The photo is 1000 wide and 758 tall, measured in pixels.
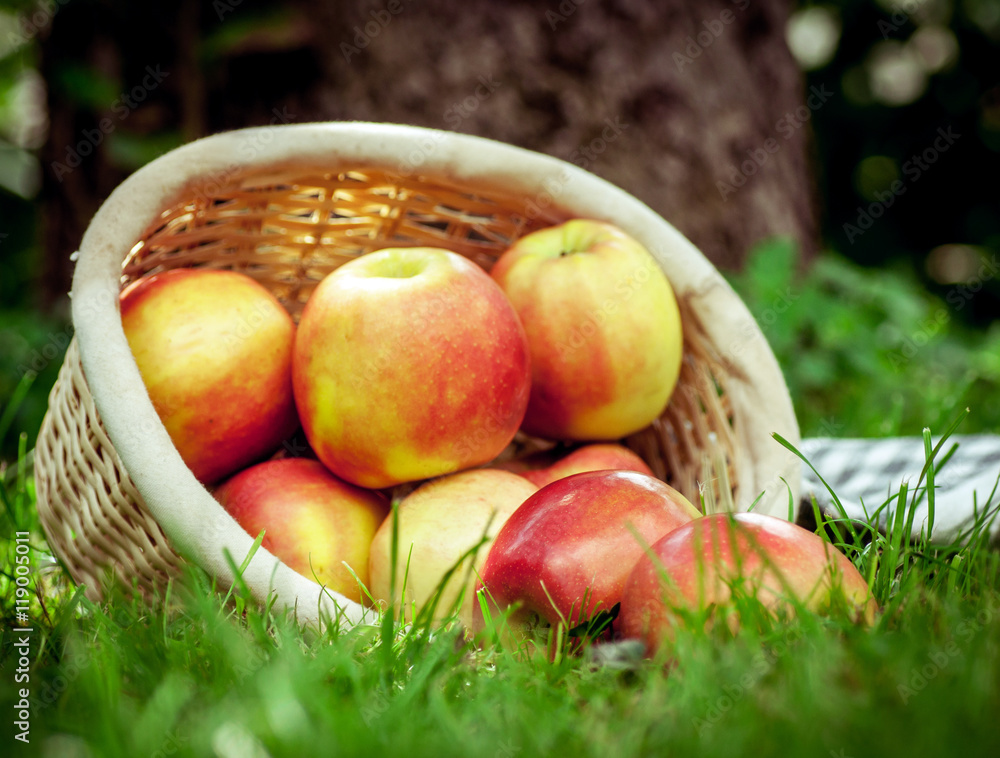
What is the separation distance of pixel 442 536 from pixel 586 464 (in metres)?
0.34

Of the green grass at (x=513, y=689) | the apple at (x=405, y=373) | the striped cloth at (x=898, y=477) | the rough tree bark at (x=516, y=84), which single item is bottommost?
the striped cloth at (x=898, y=477)

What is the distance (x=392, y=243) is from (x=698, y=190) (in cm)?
134

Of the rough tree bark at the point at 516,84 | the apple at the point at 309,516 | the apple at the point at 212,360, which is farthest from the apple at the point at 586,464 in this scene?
the rough tree bark at the point at 516,84

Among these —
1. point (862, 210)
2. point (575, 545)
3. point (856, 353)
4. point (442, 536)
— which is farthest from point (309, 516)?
point (862, 210)

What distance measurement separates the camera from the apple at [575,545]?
926mm

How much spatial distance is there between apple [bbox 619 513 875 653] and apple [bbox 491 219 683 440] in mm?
551

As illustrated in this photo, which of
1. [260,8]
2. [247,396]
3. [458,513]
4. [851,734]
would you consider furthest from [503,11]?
[851,734]

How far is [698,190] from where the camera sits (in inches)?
99.7

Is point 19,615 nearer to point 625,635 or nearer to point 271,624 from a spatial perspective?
point 271,624

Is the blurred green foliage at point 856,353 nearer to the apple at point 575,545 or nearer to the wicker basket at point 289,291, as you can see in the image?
the wicker basket at point 289,291

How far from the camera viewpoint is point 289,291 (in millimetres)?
1556

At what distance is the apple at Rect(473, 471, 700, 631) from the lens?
0.93 m

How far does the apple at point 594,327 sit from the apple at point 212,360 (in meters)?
0.43

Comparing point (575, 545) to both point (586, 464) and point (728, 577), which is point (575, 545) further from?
point (586, 464)
